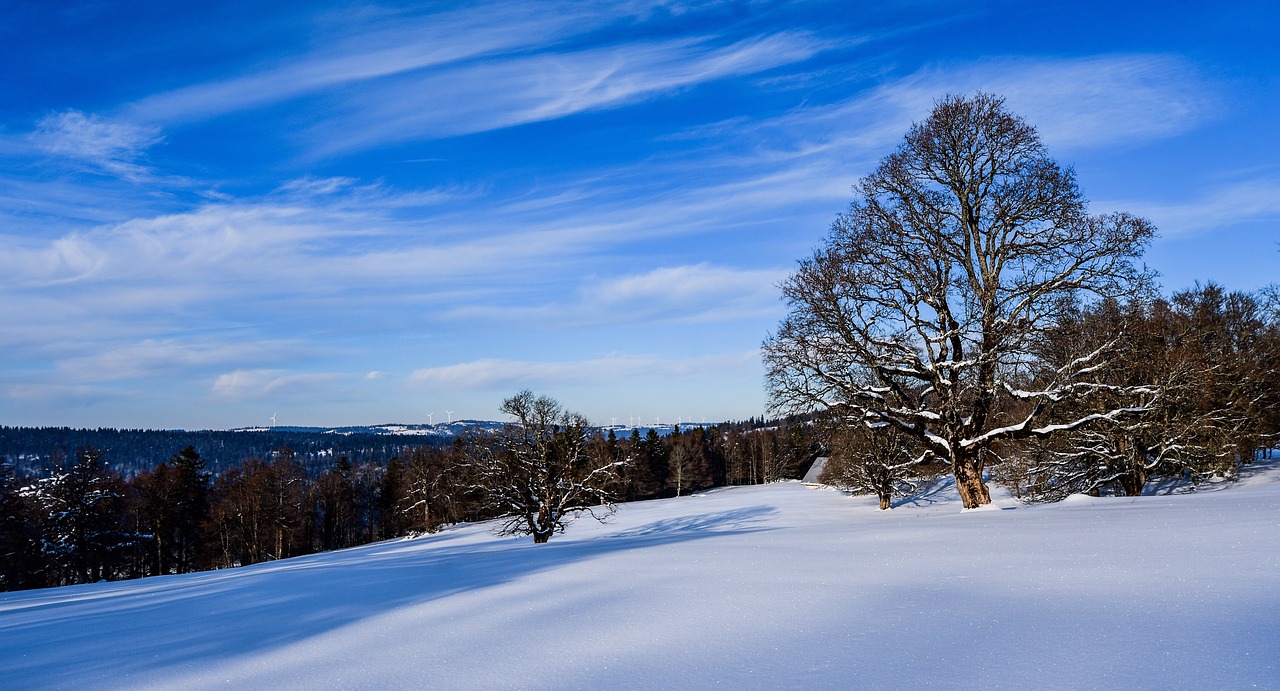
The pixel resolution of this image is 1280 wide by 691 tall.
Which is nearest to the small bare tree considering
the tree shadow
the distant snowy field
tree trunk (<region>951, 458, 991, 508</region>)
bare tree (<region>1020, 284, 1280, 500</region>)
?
bare tree (<region>1020, 284, 1280, 500</region>)

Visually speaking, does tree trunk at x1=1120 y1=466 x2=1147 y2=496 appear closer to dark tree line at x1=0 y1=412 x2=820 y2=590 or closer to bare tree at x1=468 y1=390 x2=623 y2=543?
dark tree line at x1=0 y1=412 x2=820 y2=590

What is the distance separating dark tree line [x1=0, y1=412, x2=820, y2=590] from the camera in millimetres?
31531

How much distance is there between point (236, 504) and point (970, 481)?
59.4 metres

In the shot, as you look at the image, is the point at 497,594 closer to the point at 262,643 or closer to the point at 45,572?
the point at 262,643

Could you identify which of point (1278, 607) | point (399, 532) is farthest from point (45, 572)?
point (1278, 607)

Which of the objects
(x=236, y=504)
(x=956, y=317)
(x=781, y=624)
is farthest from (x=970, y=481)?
(x=236, y=504)

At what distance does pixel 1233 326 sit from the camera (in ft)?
96.9

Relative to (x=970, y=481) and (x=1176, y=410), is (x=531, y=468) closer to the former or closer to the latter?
(x=970, y=481)

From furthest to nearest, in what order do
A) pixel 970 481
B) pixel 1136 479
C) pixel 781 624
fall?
pixel 1136 479 → pixel 970 481 → pixel 781 624

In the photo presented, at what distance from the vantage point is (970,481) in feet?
49.1

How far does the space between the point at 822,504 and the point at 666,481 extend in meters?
52.7

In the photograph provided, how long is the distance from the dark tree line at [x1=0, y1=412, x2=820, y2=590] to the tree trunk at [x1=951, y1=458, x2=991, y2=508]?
3.48 m

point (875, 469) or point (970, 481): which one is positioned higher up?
point (970, 481)

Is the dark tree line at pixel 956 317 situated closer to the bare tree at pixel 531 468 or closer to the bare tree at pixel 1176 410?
the bare tree at pixel 1176 410
